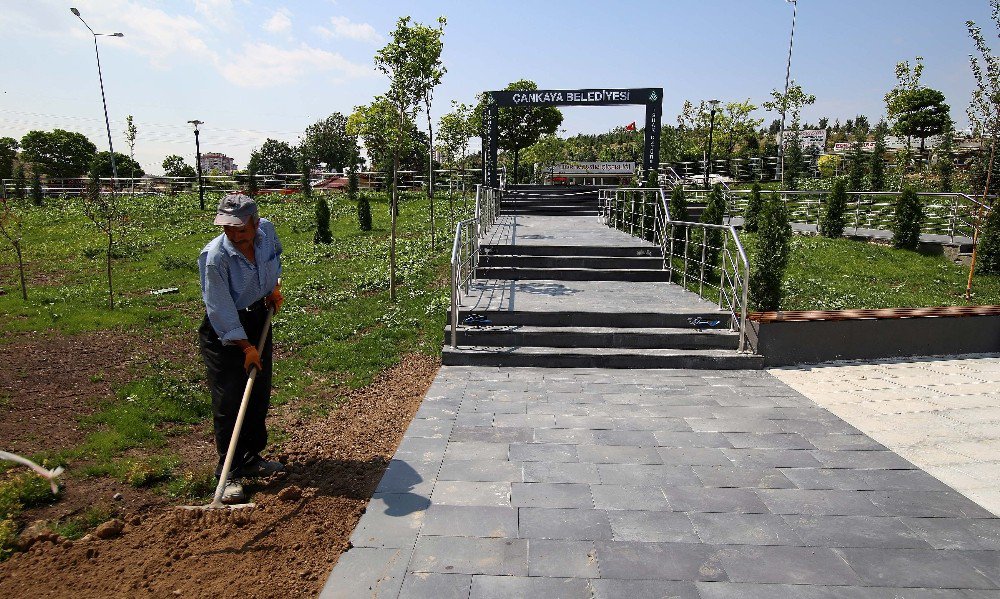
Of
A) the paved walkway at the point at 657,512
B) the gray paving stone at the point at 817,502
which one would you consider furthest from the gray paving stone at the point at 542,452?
the gray paving stone at the point at 817,502

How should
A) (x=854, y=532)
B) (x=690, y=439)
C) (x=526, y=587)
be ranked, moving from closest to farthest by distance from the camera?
(x=526, y=587) → (x=854, y=532) → (x=690, y=439)

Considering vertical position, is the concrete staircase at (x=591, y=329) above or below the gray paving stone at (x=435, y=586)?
above

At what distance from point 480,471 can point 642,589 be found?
1.47 meters

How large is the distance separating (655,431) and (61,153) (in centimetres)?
6960

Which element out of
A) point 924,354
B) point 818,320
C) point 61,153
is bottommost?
point 924,354

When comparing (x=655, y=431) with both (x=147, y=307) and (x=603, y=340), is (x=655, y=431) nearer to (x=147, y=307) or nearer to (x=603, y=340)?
(x=603, y=340)

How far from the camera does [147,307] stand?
8.97 metres

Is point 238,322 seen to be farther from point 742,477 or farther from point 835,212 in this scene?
point 835,212

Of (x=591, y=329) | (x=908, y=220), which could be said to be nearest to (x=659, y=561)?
(x=591, y=329)

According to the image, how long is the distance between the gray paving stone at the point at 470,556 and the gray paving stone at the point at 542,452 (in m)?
1.05

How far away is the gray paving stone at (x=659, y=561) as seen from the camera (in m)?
2.82

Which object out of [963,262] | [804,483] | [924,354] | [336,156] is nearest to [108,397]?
[804,483]

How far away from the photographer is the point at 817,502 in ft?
11.7

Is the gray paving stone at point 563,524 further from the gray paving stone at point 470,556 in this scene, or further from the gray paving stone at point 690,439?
the gray paving stone at point 690,439
